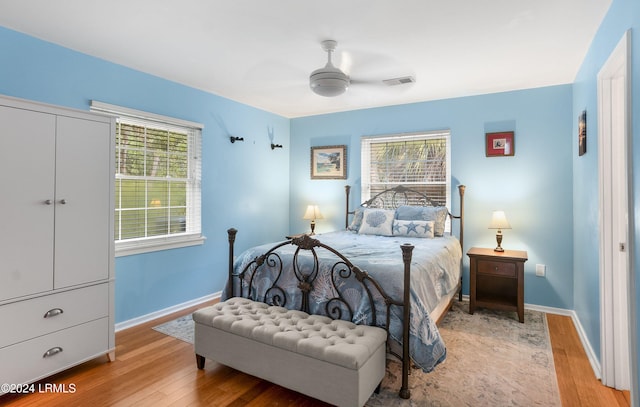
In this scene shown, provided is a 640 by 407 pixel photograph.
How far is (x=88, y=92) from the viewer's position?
116 inches

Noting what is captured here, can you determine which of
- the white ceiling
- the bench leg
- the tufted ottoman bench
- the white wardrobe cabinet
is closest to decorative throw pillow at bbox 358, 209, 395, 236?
Result: the white ceiling

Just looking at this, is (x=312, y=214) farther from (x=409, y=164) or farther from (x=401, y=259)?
(x=401, y=259)

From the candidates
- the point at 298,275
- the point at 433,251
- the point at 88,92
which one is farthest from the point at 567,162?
the point at 88,92

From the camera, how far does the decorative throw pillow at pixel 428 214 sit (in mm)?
3844

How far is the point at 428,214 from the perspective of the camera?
394 cm

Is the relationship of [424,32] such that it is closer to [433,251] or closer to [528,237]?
[433,251]

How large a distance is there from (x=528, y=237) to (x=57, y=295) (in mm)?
4237

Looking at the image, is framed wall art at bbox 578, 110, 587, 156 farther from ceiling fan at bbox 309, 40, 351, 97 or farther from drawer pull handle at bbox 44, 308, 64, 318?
drawer pull handle at bbox 44, 308, 64, 318

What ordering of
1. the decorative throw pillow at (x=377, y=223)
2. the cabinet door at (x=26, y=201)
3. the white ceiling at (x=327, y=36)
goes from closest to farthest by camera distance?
the cabinet door at (x=26, y=201) → the white ceiling at (x=327, y=36) → the decorative throw pillow at (x=377, y=223)

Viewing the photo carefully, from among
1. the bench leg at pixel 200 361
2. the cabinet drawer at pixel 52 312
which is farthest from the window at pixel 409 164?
the cabinet drawer at pixel 52 312

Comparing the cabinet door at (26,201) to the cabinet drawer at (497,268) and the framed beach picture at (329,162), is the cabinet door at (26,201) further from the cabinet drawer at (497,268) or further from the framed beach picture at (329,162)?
the cabinet drawer at (497,268)

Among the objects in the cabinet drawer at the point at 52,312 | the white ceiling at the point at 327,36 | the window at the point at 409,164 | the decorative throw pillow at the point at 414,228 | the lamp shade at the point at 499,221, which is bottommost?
the cabinet drawer at the point at 52,312

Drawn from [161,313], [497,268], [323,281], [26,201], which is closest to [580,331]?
[497,268]

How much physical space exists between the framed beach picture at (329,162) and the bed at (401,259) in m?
0.33
